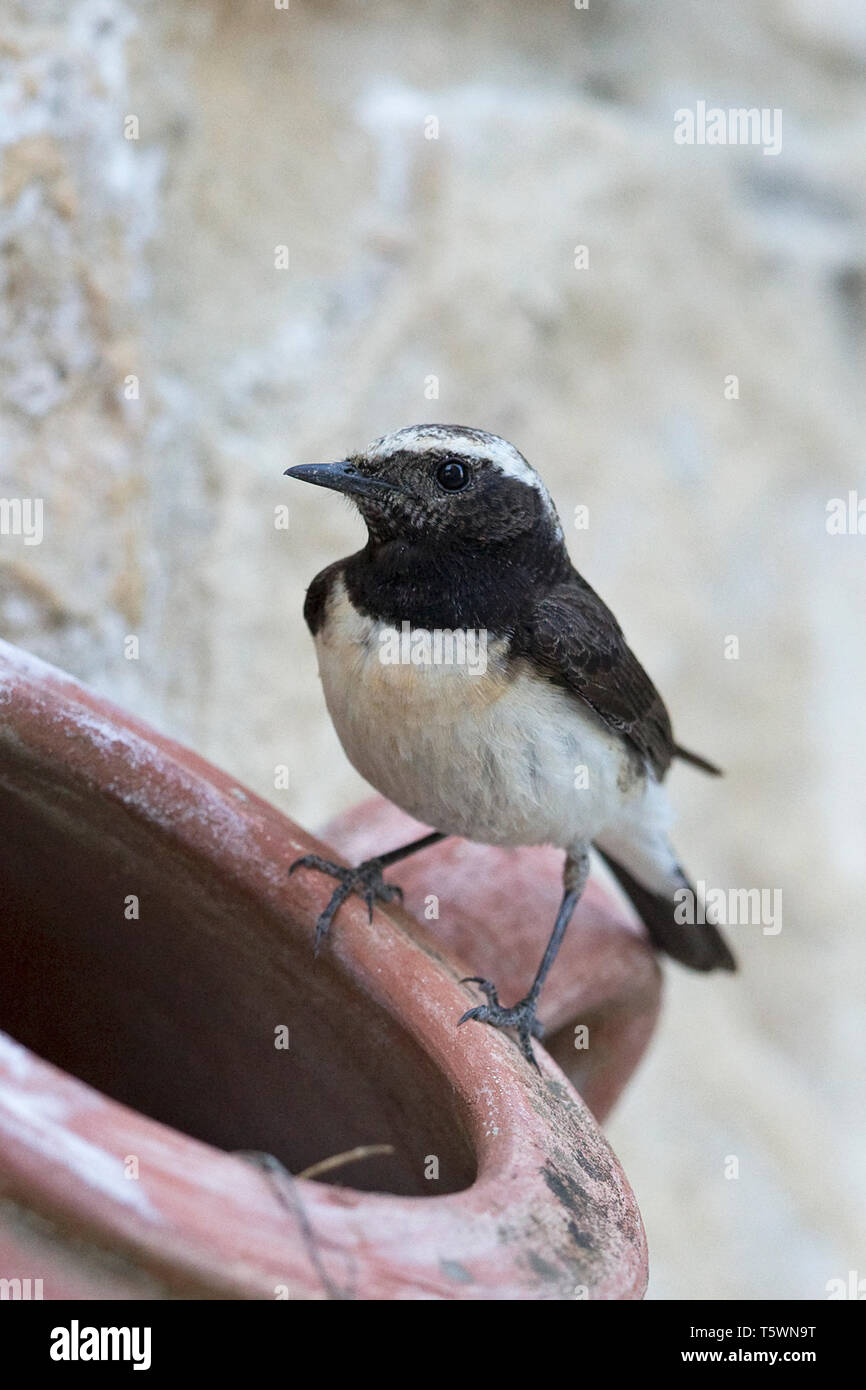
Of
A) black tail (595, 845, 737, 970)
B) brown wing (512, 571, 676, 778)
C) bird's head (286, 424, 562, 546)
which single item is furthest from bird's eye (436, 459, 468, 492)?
black tail (595, 845, 737, 970)

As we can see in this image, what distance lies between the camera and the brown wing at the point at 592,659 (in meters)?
2.57

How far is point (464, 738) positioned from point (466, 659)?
14cm

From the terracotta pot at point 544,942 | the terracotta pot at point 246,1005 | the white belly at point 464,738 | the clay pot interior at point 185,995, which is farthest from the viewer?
the terracotta pot at point 544,942

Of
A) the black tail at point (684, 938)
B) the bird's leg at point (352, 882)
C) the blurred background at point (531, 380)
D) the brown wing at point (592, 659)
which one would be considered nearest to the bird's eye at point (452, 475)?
the brown wing at point (592, 659)

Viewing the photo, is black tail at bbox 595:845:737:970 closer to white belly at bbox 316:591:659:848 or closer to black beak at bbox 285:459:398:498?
white belly at bbox 316:591:659:848

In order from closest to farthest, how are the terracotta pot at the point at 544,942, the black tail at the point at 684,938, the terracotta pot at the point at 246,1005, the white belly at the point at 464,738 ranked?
the terracotta pot at the point at 246,1005, the white belly at the point at 464,738, the terracotta pot at the point at 544,942, the black tail at the point at 684,938

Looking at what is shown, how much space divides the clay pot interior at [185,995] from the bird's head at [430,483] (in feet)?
2.42

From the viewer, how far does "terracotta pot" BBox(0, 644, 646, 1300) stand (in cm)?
171

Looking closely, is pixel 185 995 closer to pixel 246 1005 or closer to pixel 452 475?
pixel 246 1005

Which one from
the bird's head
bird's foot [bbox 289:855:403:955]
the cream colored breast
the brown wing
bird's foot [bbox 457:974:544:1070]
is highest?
the bird's head

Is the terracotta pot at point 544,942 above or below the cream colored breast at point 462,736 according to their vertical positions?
below

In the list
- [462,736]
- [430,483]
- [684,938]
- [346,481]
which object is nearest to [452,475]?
[430,483]

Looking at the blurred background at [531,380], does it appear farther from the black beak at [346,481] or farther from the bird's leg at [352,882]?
the bird's leg at [352,882]

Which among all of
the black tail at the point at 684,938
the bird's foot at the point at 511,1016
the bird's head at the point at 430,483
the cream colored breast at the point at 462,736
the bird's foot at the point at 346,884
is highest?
the bird's head at the point at 430,483
